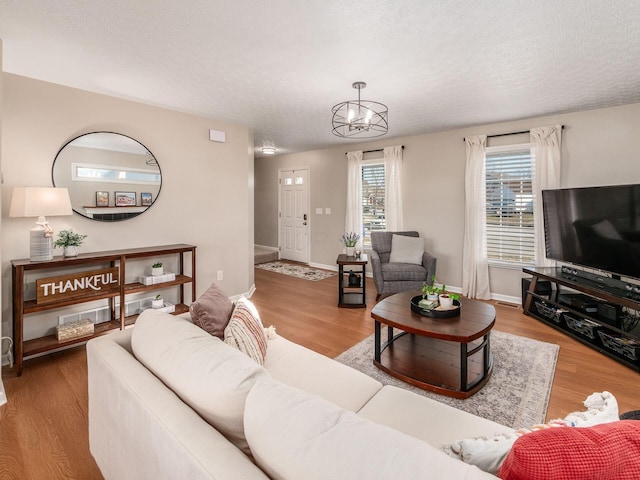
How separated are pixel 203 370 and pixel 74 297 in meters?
2.52

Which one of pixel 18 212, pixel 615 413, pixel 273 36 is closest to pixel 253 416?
pixel 615 413

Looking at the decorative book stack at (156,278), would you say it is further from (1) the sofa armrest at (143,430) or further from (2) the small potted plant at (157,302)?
(1) the sofa armrest at (143,430)

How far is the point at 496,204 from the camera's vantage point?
453 cm

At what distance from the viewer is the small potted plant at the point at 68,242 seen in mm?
2892

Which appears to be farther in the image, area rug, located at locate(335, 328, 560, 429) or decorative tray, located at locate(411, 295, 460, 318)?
decorative tray, located at locate(411, 295, 460, 318)

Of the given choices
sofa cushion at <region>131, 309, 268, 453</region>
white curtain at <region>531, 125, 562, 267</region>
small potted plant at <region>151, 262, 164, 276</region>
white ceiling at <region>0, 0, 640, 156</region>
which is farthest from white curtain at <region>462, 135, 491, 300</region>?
sofa cushion at <region>131, 309, 268, 453</region>

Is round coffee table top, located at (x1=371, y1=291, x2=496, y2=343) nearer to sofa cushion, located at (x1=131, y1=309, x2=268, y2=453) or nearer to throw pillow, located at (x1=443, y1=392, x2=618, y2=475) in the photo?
throw pillow, located at (x1=443, y1=392, x2=618, y2=475)

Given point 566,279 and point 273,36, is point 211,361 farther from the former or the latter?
point 566,279

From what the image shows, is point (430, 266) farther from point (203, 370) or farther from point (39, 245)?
point (39, 245)

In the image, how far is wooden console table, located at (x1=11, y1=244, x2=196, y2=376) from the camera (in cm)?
253

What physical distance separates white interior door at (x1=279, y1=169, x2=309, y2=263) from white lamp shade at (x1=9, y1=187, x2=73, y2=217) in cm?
466

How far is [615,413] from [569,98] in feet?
12.1

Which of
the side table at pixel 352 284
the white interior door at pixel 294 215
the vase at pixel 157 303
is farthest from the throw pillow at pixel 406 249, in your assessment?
the vase at pixel 157 303

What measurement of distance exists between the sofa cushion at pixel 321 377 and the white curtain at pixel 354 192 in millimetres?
4192
